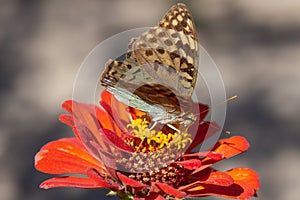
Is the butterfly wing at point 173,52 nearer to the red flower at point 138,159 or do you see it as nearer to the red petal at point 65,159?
the red flower at point 138,159

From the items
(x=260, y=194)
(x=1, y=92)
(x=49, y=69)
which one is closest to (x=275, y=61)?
(x=260, y=194)

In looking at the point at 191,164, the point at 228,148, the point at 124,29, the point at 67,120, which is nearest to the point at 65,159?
the point at 67,120

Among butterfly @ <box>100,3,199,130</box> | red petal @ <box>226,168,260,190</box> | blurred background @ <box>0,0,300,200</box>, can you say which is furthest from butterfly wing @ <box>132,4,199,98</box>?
blurred background @ <box>0,0,300,200</box>

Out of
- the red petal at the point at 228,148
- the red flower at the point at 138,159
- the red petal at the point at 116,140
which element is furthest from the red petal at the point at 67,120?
the red petal at the point at 228,148

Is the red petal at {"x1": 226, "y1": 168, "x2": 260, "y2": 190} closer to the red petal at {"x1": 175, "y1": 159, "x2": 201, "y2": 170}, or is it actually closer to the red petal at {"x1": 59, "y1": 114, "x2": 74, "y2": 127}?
the red petal at {"x1": 175, "y1": 159, "x2": 201, "y2": 170}

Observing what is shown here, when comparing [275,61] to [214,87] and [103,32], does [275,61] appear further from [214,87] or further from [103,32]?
[103,32]

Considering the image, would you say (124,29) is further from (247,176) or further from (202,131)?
(247,176)
